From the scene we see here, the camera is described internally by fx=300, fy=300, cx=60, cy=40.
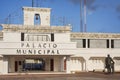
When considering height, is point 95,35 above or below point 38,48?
above

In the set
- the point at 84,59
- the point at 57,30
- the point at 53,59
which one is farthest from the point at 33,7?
the point at 84,59

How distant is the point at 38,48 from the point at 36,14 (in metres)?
6.46

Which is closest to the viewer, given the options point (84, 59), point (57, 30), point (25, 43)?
point (25, 43)

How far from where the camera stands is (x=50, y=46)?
38750mm

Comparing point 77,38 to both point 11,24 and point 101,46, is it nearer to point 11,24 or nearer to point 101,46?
point 101,46

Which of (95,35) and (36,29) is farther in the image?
(95,35)

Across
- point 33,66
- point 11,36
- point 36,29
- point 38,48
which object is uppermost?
point 36,29

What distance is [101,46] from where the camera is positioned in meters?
46.2

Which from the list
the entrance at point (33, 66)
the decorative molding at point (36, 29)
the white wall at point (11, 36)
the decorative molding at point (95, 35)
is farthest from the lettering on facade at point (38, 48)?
the entrance at point (33, 66)

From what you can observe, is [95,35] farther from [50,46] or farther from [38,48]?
[38,48]

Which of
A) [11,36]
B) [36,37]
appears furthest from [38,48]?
[11,36]

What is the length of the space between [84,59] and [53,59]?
5452 millimetres

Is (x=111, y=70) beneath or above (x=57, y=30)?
beneath

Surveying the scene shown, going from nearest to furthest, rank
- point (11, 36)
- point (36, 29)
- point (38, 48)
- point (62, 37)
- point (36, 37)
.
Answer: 1. point (38, 48)
2. point (11, 36)
3. point (36, 29)
4. point (36, 37)
5. point (62, 37)
